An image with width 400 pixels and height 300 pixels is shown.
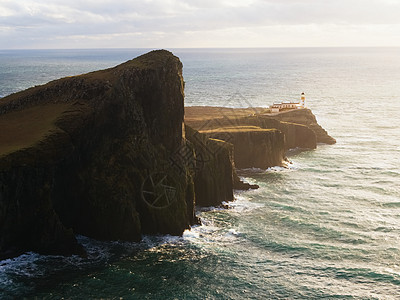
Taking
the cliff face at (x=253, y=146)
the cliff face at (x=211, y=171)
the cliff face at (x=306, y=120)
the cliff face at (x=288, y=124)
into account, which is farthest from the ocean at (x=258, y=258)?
the cliff face at (x=306, y=120)

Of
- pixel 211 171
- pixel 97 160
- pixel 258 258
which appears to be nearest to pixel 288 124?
pixel 211 171

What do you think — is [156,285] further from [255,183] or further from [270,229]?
[255,183]

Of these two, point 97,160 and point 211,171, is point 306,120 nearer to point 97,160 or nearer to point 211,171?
point 211,171

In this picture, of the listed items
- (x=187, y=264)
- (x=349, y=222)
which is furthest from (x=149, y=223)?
(x=349, y=222)

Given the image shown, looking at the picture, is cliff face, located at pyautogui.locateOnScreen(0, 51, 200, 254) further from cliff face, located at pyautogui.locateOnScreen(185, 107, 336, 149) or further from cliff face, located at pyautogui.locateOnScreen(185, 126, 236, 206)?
cliff face, located at pyautogui.locateOnScreen(185, 107, 336, 149)

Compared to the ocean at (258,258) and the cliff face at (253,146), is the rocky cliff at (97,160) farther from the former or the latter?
the cliff face at (253,146)

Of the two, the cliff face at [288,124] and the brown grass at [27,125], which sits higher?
the brown grass at [27,125]
